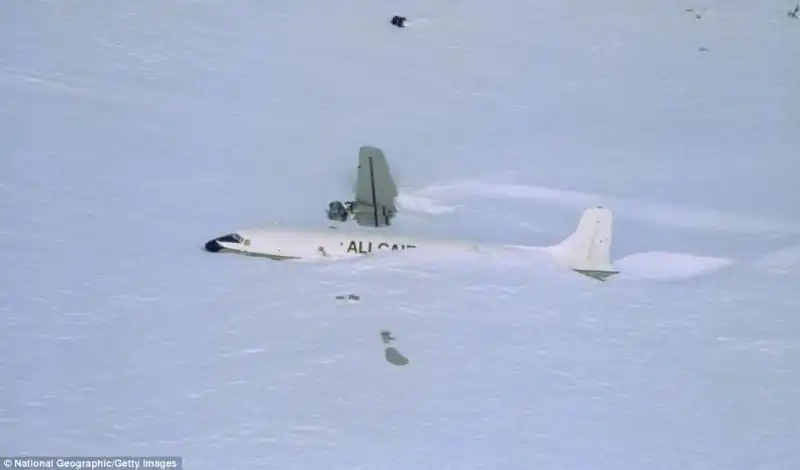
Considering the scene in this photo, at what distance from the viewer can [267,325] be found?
1541cm

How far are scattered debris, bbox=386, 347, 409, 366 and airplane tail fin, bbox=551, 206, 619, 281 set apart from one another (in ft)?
11.6

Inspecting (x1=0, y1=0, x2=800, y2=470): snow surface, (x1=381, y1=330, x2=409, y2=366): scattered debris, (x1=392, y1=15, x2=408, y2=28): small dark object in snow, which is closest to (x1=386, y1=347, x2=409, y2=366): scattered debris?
(x1=381, y1=330, x2=409, y2=366): scattered debris

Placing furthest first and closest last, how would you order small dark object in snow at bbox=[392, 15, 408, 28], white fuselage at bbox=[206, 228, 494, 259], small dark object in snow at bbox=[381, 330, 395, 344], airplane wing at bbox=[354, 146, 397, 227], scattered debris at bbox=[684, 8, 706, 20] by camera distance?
scattered debris at bbox=[684, 8, 706, 20], small dark object in snow at bbox=[392, 15, 408, 28], airplane wing at bbox=[354, 146, 397, 227], white fuselage at bbox=[206, 228, 494, 259], small dark object in snow at bbox=[381, 330, 395, 344]

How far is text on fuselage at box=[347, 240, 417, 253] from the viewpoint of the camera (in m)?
16.3

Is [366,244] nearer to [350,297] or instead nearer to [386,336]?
Result: [350,297]

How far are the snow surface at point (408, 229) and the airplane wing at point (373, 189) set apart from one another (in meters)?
0.42

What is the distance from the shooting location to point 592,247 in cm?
1656

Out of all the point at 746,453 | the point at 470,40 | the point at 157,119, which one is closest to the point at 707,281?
the point at 746,453

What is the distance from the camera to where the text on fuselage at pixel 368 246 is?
16.3 metres

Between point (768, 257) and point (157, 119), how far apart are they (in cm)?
1212

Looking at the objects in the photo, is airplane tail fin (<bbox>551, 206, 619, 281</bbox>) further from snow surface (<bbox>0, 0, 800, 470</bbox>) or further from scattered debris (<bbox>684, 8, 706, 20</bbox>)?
scattered debris (<bbox>684, 8, 706, 20</bbox>)

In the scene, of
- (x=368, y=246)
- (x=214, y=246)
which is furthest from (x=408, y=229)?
(x=214, y=246)

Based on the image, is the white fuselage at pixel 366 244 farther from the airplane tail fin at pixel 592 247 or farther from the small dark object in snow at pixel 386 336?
the small dark object in snow at pixel 386 336

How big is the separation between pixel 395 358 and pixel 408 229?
294cm
